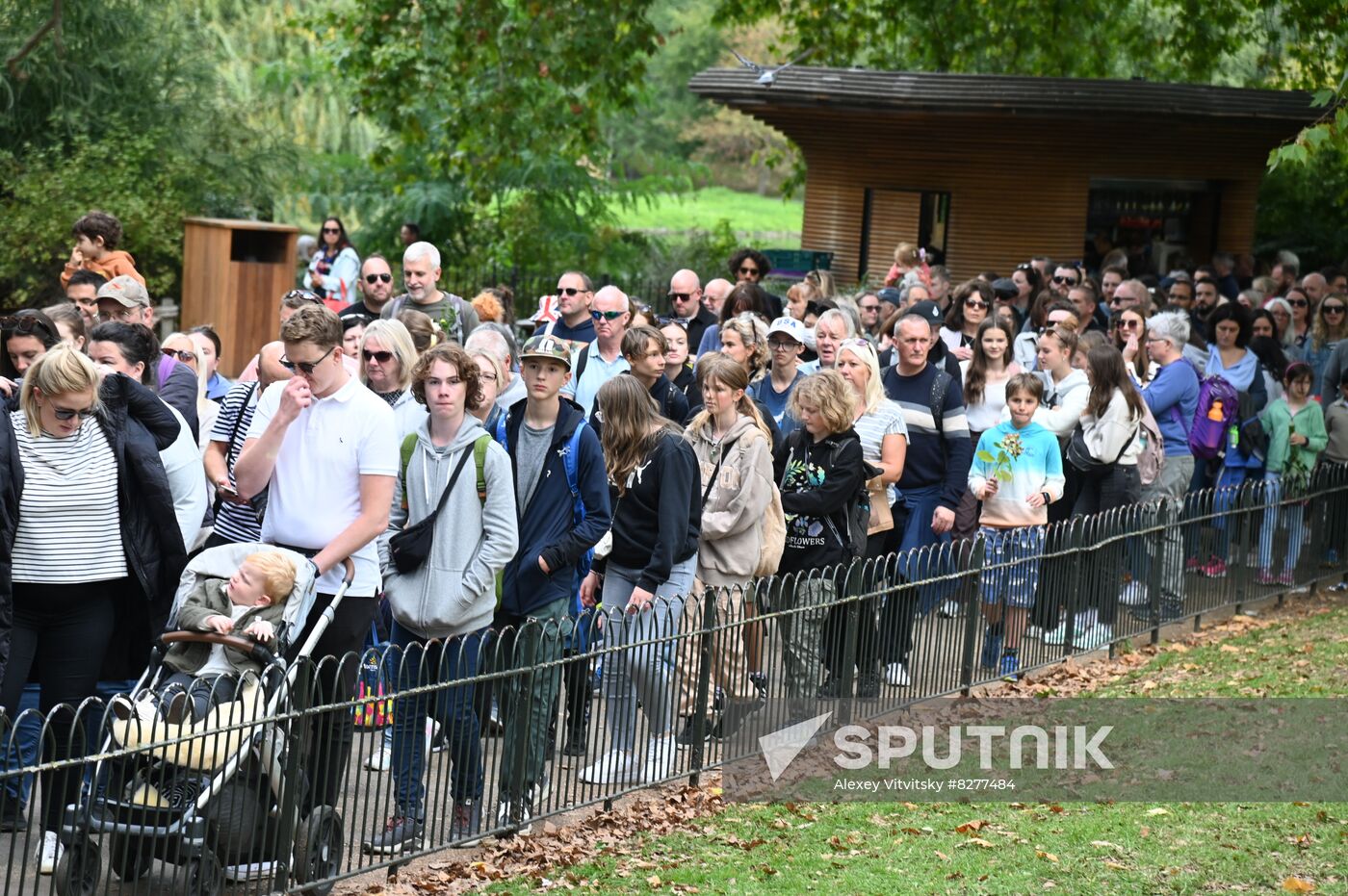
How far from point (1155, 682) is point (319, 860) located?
6289 mm

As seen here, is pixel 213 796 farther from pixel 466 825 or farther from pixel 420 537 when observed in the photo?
pixel 420 537

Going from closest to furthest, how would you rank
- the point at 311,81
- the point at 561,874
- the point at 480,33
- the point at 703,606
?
the point at 561,874, the point at 703,606, the point at 480,33, the point at 311,81

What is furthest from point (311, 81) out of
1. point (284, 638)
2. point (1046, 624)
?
point (284, 638)

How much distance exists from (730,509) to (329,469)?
8.38 feet

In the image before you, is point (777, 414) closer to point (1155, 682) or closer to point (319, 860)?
point (1155, 682)

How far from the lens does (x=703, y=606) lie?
28.0 ft

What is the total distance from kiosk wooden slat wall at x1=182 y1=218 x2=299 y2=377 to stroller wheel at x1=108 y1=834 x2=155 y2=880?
13.1m

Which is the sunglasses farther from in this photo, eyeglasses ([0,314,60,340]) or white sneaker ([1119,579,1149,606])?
white sneaker ([1119,579,1149,606])

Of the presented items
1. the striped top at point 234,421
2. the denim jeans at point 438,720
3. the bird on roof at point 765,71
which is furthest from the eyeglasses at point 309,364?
the bird on roof at point 765,71

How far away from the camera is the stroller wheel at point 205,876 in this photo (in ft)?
20.4

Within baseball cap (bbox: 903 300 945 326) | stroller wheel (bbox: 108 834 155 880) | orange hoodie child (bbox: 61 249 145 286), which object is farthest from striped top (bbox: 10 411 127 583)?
baseball cap (bbox: 903 300 945 326)

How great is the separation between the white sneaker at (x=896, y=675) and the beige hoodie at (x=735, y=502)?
4.22ft

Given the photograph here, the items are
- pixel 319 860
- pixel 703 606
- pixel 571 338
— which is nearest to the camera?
pixel 319 860

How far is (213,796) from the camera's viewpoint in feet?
20.5
